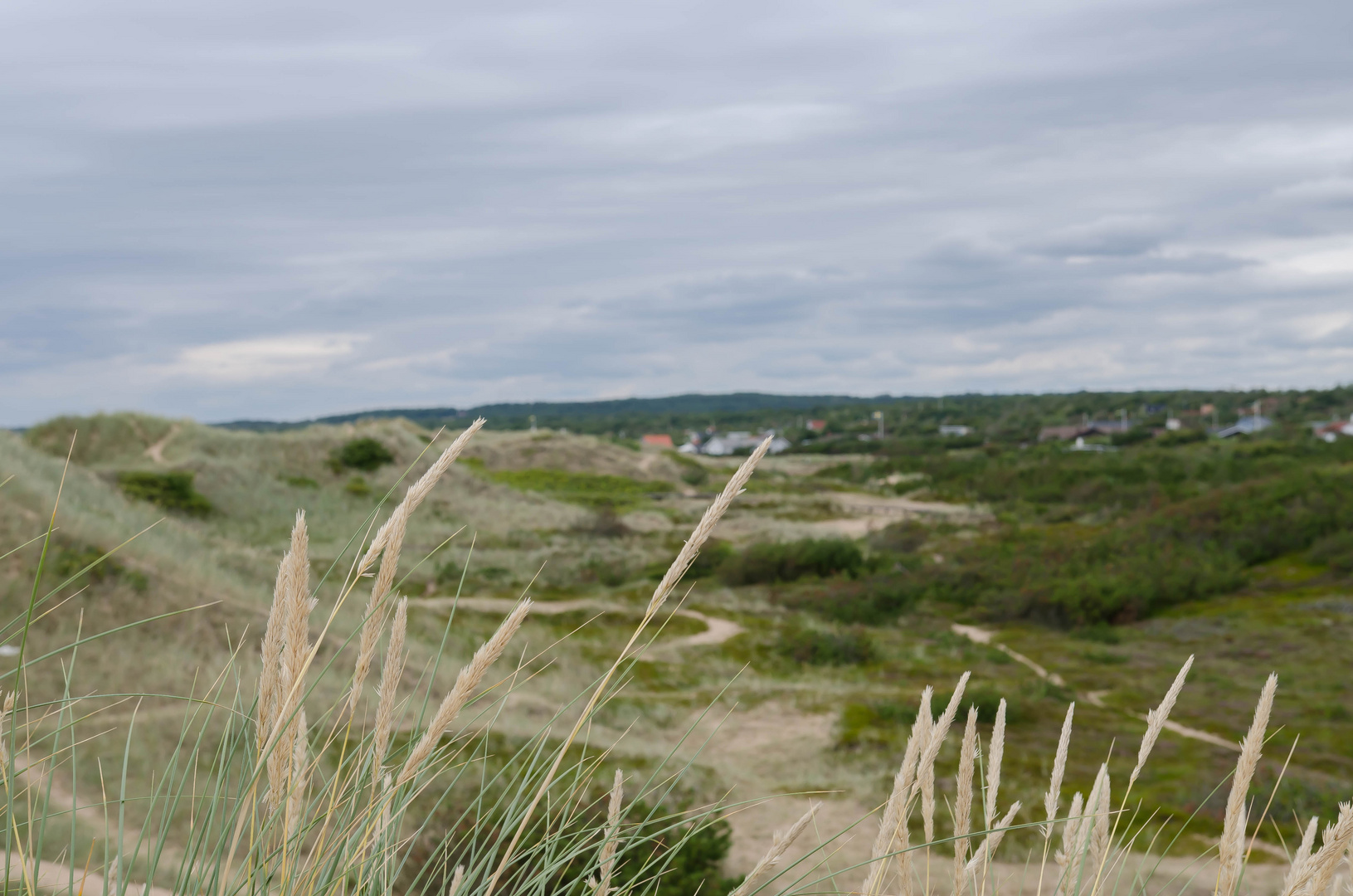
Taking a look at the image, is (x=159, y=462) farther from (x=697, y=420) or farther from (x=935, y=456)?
(x=697, y=420)

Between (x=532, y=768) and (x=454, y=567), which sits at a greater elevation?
(x=532, y=768)

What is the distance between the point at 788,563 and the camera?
32.0m

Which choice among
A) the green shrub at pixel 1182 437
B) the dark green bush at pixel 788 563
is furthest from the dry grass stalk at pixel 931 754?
the green shrub at pixel 1182 437

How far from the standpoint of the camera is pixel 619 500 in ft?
178

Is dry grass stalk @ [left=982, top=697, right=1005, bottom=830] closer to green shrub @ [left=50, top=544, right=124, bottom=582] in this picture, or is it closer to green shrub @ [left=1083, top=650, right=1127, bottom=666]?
green shrub @ [left=50, top=544, right=124, bottom=582]

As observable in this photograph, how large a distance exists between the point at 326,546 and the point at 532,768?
29728 millimetres

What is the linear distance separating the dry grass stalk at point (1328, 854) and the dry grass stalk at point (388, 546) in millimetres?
1215

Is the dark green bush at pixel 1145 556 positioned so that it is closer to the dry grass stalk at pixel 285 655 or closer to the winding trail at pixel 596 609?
the winding trail at pixel 596 609

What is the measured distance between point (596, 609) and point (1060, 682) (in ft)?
38.6

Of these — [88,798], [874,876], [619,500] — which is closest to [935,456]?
[619,500]

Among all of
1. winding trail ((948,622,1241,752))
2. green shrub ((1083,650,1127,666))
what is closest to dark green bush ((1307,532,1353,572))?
green shrub ((1083,650,1127,666))

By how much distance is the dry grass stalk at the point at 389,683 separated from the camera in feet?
4.79

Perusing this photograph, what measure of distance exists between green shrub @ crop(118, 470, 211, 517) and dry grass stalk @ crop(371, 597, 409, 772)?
1291 inches

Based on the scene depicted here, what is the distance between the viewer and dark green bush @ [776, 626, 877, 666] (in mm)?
20844
